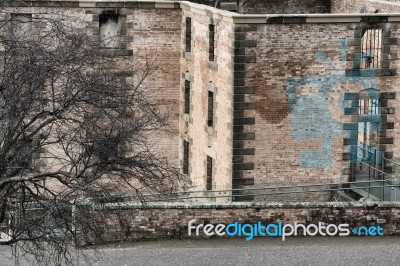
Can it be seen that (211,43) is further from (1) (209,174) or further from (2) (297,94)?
Result: (1) (209,174)

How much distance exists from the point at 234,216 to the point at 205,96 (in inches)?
316

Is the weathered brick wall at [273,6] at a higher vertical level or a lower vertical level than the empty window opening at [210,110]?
higher

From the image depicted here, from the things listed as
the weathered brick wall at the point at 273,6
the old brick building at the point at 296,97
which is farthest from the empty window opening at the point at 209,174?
the weathered brick wall at the point at 273,6

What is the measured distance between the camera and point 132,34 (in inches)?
1982

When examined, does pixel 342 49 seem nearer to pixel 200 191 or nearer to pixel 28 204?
pixel 200 191

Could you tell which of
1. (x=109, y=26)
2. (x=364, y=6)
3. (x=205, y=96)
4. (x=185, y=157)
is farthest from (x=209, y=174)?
(x=364, y=6)

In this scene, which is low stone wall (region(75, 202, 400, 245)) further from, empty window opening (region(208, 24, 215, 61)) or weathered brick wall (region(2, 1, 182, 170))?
weathered brick wall (region(2, 1, 182, 170))

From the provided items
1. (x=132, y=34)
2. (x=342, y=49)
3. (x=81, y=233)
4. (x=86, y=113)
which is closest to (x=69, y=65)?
(x=86, y=113)

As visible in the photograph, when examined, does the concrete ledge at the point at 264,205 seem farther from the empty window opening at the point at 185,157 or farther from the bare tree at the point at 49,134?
the empty window opening at the point at 185,157

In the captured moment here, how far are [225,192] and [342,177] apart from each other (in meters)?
3.61

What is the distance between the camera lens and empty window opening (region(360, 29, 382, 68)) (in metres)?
45.1

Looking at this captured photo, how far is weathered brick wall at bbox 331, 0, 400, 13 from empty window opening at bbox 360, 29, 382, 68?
132 inches

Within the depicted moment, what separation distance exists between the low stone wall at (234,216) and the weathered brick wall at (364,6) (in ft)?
35.5

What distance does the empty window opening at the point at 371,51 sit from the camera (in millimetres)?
45147
